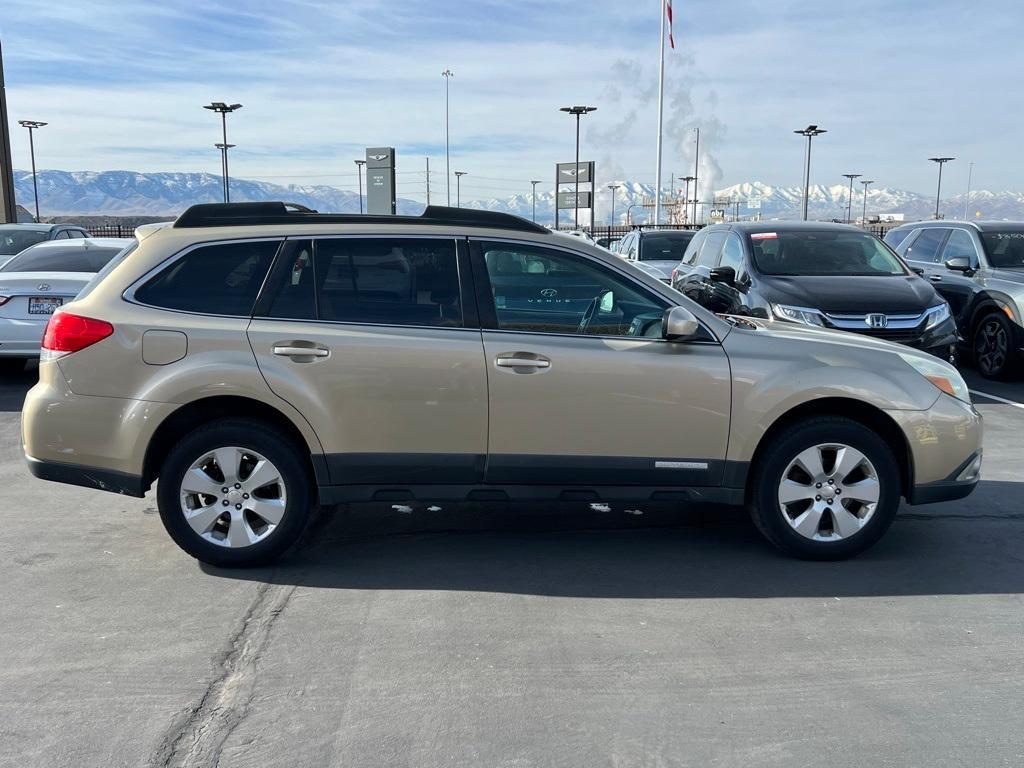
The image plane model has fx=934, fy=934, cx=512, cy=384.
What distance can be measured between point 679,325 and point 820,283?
509 cm

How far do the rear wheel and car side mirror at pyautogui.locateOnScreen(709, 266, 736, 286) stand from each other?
3.20 metres

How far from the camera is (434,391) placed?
4.64 meters

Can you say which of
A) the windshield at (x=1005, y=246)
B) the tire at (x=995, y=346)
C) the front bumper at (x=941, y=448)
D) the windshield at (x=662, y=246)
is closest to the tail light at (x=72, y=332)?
the front bumper at (x=941, y=448)

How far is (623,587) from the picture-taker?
4.61m

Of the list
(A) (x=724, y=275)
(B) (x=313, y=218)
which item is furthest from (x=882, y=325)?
(B) (x=313, y=218)

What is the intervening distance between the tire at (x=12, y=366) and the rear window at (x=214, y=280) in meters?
7.29

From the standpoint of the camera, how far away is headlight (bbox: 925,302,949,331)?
28.5 ft

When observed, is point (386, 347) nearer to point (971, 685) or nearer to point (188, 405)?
point (188, 405)

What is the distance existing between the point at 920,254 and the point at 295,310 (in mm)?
10279

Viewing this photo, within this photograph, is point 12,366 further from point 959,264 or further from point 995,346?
point 995,346

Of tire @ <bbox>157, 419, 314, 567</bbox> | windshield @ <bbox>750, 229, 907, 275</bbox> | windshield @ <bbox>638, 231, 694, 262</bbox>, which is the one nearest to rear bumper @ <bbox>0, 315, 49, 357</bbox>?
tire @ <bbox>157, 419, 314, 567</bbox>

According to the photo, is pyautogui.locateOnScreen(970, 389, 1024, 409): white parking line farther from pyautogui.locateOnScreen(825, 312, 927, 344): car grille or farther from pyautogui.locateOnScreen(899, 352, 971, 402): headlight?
pyautogui.locateOnScreen(899, 352, 971, 402): headlight

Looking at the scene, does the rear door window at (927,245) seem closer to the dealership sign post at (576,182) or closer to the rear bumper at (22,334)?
the rear bumper at (22,334)

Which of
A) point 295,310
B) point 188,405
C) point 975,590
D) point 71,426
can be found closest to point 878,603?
point 975,590
